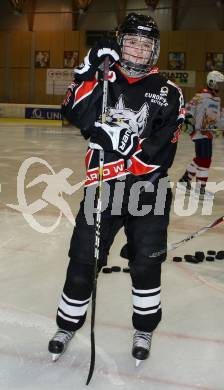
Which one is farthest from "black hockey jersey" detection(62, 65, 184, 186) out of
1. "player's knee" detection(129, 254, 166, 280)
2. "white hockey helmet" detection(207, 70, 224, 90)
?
"white hockey helmet" detection(207, 70, 224, 90)

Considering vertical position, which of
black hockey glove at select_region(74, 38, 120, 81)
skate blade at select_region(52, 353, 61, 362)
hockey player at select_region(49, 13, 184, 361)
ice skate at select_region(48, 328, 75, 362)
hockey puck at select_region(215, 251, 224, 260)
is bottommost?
hockey puck at select_region(215, 251, 224, 260)

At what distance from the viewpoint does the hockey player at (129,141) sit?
1949 mm

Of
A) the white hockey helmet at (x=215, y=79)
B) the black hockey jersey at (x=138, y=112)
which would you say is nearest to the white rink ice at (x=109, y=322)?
the black hockey jersey at (x=138, y=112)

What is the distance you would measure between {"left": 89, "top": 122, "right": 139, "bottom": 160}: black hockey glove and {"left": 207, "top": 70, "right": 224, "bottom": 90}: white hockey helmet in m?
4.02

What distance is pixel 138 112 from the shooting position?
202 centimetres

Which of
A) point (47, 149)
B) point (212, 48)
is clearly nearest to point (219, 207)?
point (47, 149)

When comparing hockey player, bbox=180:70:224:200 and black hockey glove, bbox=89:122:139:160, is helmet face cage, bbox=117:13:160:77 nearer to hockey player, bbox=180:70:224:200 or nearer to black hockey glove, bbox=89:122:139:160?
black hockey glove, bbox=89:122:139:160

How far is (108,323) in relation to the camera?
2494 millimetres

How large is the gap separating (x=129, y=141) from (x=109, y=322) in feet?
3.15

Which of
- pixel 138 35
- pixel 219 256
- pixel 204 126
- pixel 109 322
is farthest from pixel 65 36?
pixel 138 35

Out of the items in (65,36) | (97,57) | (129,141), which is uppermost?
(65,36)

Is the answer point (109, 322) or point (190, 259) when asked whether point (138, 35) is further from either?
point (190, 259)

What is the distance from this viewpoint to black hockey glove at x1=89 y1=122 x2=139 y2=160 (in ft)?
6.25

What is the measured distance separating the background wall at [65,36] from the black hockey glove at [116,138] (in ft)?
59.1
